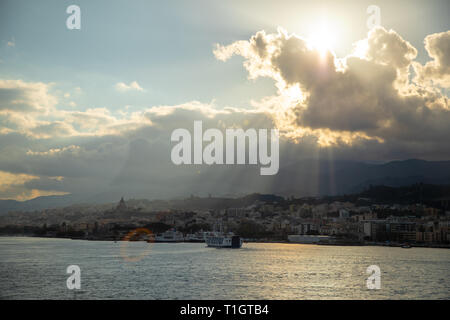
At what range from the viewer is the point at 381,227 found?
134 m

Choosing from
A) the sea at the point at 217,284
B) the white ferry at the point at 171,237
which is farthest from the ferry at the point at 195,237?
the sea at the point at 217,284

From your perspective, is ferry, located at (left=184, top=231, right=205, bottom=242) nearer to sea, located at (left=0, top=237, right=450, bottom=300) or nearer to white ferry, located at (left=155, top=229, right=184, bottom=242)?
white ferry, located at (left=155, top=229, right=184, bottom=242)

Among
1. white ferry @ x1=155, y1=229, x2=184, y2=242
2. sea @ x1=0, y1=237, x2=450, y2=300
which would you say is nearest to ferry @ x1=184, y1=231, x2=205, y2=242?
white ferry @ x1=155, y1=229, x2=184, y2=242

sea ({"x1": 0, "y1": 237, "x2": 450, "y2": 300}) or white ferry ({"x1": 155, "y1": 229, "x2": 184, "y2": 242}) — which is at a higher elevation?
sea ({"x1": 0, "y1": 237, "x2": 450, "y2": 300})

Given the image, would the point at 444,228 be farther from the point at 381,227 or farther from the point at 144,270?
the point at 144,270

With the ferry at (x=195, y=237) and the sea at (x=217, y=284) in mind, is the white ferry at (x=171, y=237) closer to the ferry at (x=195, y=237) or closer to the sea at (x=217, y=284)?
the ferry at (x=195, y=237)

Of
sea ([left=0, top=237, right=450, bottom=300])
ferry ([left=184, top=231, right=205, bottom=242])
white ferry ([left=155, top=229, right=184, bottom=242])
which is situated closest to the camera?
sea ([left=0, top=237, right=450, bottom=300])

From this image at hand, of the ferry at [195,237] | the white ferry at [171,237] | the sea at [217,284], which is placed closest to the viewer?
the sea at [217,284]

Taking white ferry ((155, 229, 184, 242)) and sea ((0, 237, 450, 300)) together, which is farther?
white ferry ((155, 229, 184, 242))

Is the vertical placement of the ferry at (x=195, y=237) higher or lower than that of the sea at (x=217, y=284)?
lower

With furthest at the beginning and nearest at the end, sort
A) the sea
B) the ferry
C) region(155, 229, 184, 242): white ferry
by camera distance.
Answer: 1. the ferry
2. region(155, 229, 184, 242): white ferry
3. the sea

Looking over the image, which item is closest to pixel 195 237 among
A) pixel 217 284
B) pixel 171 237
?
pixel 171 237

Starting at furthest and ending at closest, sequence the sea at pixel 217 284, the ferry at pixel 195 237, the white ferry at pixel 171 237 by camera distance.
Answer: the ferry at pixel 195 237, the white ferry at pixel 171 237, the sea at pixel 217 284

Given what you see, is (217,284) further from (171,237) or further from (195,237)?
(195,237)
